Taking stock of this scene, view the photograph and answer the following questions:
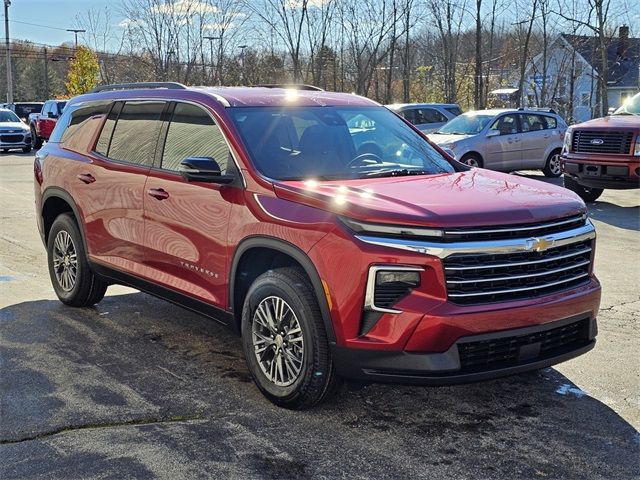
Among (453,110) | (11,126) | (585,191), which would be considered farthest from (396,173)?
(11,126)

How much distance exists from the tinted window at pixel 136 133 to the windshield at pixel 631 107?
389 inches

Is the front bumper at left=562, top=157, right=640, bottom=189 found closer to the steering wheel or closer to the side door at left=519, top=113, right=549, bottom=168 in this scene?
the side door at left=519, top=113, right=549, bottom=168

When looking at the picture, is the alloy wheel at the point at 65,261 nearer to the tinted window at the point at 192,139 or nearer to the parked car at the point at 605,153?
the tinted window at the point at 192,139

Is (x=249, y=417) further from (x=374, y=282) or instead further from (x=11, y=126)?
(x=11, y=126)

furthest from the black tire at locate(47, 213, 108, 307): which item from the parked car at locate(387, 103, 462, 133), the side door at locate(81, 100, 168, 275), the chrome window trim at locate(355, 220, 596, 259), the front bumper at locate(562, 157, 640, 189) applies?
the parked car at locate(387, 103, 462, 133)

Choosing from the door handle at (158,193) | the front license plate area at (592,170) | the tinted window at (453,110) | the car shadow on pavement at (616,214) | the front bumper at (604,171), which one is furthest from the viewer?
the tinted window at (453,110)

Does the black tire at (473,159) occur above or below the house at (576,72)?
below

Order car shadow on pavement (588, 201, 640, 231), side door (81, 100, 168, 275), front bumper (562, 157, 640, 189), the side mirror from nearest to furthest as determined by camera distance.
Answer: the side mirror
side door (81, 100, 168, 275)
car shadow on pavement (588, 201, 640, 231)
front bumper (562, 157, 640, 189)

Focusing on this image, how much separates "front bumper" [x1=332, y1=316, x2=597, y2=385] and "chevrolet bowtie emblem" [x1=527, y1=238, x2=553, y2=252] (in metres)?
0.39

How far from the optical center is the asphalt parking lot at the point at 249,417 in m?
3.62

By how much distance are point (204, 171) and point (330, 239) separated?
1.12 m

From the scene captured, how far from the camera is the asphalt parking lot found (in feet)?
11.9

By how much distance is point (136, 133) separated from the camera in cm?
575

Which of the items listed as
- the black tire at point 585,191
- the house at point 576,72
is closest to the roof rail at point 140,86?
the black tire at point 585,191
